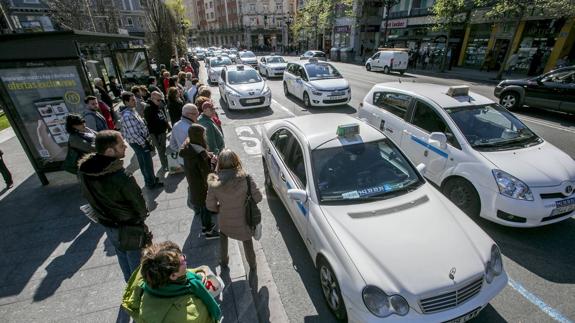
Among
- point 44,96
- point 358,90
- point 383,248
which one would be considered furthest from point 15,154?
point 358,90

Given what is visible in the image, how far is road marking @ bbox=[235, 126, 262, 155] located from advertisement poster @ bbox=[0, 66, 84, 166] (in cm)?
400

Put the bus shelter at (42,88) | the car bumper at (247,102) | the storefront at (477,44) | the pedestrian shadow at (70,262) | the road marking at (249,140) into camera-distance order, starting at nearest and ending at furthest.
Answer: the pedestrian shadow at (70,262), the bus shelter at (42,88), the road marking at (249,140), the car bumper at (247,102), the storefront at (477,44)

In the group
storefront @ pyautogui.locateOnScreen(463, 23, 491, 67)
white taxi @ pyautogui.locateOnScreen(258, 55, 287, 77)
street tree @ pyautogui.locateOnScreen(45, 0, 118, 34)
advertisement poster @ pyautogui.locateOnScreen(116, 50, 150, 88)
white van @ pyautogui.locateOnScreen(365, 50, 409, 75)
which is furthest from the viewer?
storefront @ pyautogui.locateOnScreen(463, 23, 491, 67)

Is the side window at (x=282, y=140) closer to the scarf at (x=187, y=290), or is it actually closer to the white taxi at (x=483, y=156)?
the white taxi at (x=483, y=156)

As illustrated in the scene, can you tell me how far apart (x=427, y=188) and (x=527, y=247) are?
189 cm

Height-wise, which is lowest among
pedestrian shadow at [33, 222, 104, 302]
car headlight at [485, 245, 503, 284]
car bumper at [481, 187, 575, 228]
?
pedestrian shadow at [33, 222, 104, 302]

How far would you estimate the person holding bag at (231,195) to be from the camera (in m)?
2.87

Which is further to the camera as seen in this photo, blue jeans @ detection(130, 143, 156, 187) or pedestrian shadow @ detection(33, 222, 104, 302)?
blue jeans @ detection(130, 143, 156, 187)

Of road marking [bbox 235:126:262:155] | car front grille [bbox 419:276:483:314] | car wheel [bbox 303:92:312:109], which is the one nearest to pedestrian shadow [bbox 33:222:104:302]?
road marking [bbox 235:126:262:155]

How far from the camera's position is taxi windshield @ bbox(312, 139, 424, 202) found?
315 cm

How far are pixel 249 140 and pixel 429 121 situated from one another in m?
5.04

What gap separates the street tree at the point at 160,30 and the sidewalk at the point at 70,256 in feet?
66.7

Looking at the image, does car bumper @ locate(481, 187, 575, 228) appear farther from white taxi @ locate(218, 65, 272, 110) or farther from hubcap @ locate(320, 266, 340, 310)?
white taxi @ locate(218, 65, 272, 110)

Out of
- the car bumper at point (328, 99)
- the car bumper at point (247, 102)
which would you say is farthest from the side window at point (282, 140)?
the car bumper at point (328, 99)
